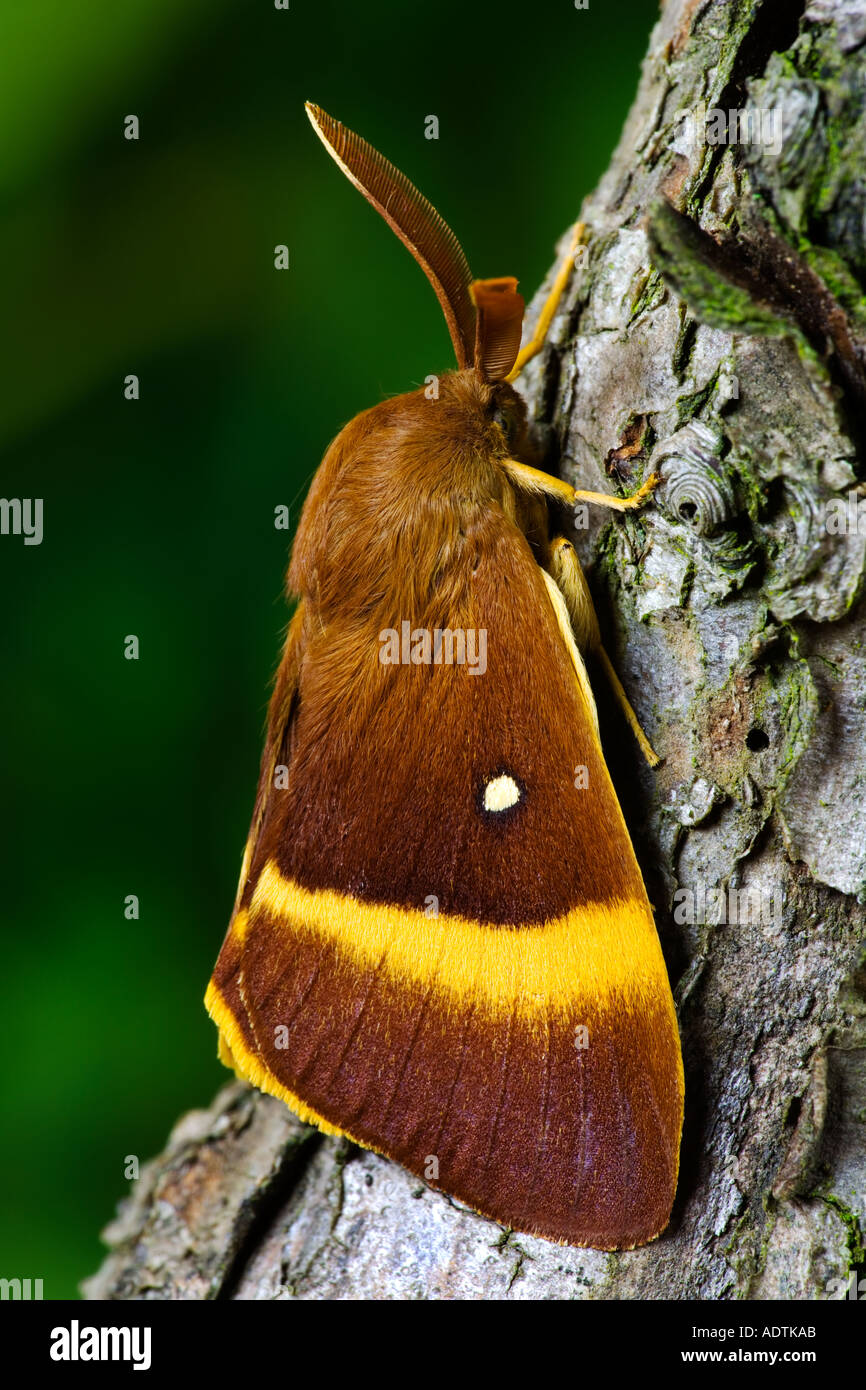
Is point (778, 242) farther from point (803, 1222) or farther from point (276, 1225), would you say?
point (276, 1225)

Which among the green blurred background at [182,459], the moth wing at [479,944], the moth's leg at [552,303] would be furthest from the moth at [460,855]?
the green blurred background at [182,459]

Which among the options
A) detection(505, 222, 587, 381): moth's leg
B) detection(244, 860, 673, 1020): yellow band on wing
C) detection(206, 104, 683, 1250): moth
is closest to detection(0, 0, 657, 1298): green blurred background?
detection(505, 222, 587, 381): moth's leg

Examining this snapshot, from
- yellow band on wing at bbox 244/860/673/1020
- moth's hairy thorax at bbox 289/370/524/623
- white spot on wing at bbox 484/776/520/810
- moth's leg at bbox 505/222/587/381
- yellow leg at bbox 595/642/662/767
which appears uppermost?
moth's leg at bbox 505/222/587/381

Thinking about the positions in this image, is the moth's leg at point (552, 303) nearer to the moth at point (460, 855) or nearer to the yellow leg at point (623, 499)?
the moth at point (460, 855)

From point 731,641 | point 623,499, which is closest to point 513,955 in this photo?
point 731,641

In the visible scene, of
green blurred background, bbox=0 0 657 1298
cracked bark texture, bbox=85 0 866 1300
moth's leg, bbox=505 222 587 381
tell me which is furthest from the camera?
green blurred background, bbox=0 0 657 1298

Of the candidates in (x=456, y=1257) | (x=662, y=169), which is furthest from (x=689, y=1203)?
(x=662, y=169)

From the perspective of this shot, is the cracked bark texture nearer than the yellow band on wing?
Yes

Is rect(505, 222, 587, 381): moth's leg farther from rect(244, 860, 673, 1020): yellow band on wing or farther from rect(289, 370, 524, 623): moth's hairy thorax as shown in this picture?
rect(244, 860, 673, 1020): yellow band on wing
